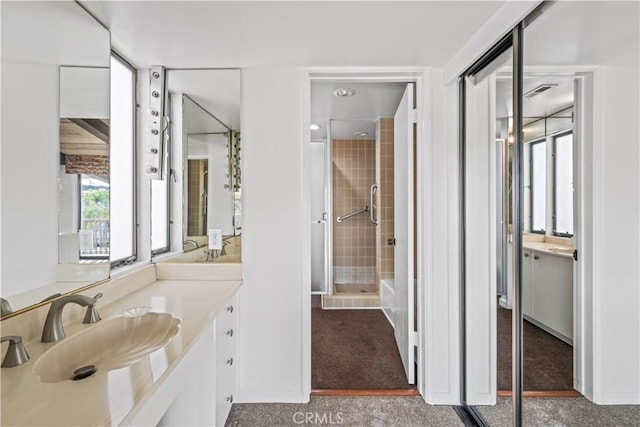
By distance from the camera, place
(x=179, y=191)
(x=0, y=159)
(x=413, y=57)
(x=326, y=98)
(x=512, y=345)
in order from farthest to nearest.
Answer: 1. (x=326, y=98)
2. (x=179, y=191)
3. (x=413, y=57)
4. (x=512, y=345)
5. (x=0, y=159)

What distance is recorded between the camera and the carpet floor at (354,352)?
213 cm

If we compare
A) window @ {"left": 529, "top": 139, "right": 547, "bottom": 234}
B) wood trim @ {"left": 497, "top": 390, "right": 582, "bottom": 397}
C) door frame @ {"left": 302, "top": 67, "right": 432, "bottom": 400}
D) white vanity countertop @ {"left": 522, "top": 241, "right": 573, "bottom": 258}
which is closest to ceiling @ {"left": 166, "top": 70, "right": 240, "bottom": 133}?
door frame @ {"left": 302, "top": 67, "right": 432, "bottom": 400}

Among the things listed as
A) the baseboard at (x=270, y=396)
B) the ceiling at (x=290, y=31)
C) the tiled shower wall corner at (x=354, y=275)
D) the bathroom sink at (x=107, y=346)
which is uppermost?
the ceiling at (x=290, y=31)

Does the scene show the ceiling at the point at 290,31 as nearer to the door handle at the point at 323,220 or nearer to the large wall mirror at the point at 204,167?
the large wall mirror at the point at 204,167

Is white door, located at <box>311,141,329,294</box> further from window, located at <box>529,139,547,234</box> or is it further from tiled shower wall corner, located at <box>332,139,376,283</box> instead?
window, located at <box>529,139,547,234</box>

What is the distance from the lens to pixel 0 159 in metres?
0.98

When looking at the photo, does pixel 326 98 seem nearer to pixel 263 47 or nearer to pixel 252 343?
pixel 263 47

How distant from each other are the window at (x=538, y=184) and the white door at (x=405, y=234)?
823 millimetres

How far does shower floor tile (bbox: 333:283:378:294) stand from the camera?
12.9 ft

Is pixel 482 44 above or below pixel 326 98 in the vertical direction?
below

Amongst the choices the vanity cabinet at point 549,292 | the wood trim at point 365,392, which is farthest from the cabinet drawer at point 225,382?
the vanity cabinet at point 549,292

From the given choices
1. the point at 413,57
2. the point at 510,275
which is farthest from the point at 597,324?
the point at 413,57

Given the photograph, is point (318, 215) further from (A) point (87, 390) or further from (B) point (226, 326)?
(A) point (87, 390)

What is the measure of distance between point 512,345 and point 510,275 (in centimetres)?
34
